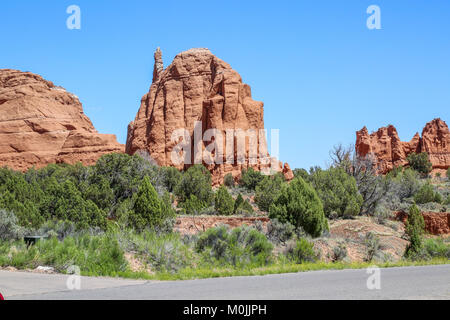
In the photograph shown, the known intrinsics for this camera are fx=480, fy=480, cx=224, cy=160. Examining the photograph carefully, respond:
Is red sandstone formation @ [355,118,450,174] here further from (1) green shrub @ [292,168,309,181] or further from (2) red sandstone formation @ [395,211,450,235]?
(2) red sandstone formation @ [395,211,450,235]

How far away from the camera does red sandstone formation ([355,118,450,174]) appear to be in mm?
96938

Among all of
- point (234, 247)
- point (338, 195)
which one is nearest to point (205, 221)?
point (338, 195)

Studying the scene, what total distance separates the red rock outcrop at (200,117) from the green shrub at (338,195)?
2684 centimetres

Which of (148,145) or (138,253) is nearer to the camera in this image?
(138,253)

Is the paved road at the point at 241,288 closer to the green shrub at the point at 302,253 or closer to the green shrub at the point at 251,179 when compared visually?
the green shrub at the point at 302,253

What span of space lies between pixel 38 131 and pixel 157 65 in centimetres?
2618

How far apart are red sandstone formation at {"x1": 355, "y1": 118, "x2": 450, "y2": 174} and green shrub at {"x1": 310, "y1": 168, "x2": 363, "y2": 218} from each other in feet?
201

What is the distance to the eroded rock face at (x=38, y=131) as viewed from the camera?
81625 mm
